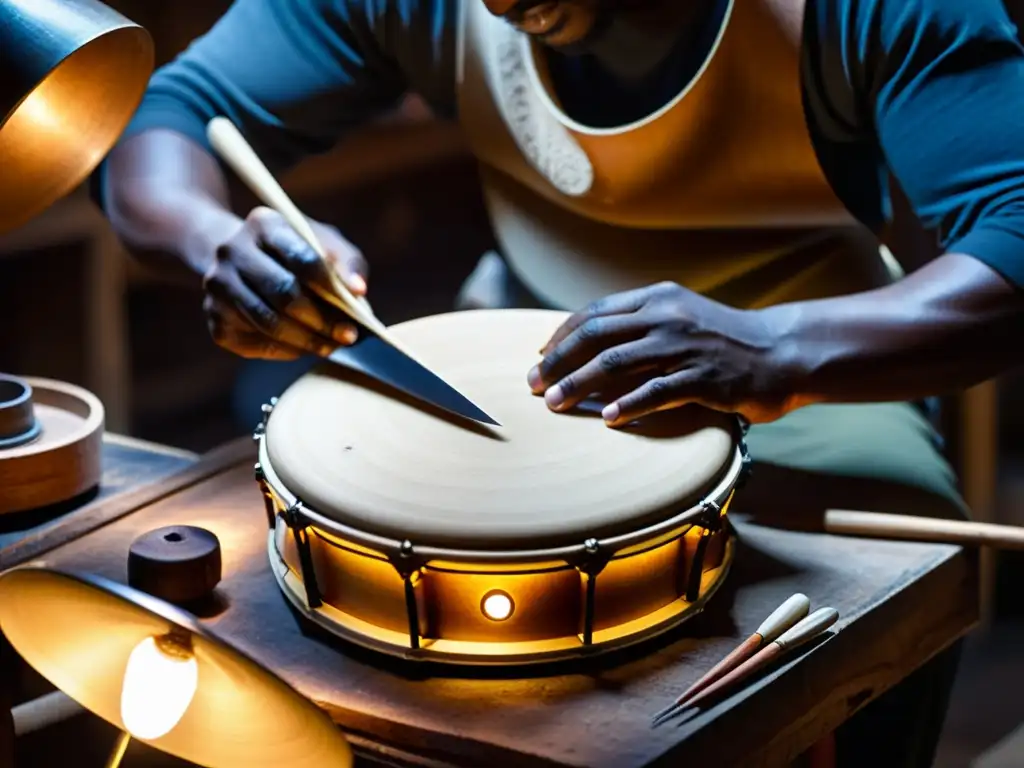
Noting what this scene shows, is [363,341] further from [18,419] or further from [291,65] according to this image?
[291,65]

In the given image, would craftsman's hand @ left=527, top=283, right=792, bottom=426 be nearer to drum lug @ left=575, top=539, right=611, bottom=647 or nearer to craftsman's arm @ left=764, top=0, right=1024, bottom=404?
craftsman's arm @ left=764, top=0, right=1024, bottom=404

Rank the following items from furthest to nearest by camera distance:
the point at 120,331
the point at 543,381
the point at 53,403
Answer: the point at 120,331 → the point at 53,403 → the point at 543,381

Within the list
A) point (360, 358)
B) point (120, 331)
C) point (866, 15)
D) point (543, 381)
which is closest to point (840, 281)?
point (866, 15)

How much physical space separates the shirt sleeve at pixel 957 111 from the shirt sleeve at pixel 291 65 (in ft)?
2.27

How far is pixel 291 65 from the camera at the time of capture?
214 centimetres

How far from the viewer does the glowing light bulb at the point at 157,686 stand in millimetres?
1374

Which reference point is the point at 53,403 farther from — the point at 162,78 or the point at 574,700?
the point at 574,700

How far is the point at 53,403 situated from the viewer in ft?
6.32

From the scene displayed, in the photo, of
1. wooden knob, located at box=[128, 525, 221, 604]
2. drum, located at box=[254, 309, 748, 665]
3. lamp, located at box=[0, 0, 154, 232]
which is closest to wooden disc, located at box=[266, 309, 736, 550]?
drum, located at box=[254, 309, 748, 665]

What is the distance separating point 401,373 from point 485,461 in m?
0.22

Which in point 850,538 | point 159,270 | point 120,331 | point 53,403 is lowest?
point 120,331

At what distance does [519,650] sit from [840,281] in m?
0.83

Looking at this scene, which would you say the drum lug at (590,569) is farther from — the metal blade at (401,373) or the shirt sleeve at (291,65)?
the shirt sleeve at (291,65)

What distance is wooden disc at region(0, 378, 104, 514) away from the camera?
172 centimetres
